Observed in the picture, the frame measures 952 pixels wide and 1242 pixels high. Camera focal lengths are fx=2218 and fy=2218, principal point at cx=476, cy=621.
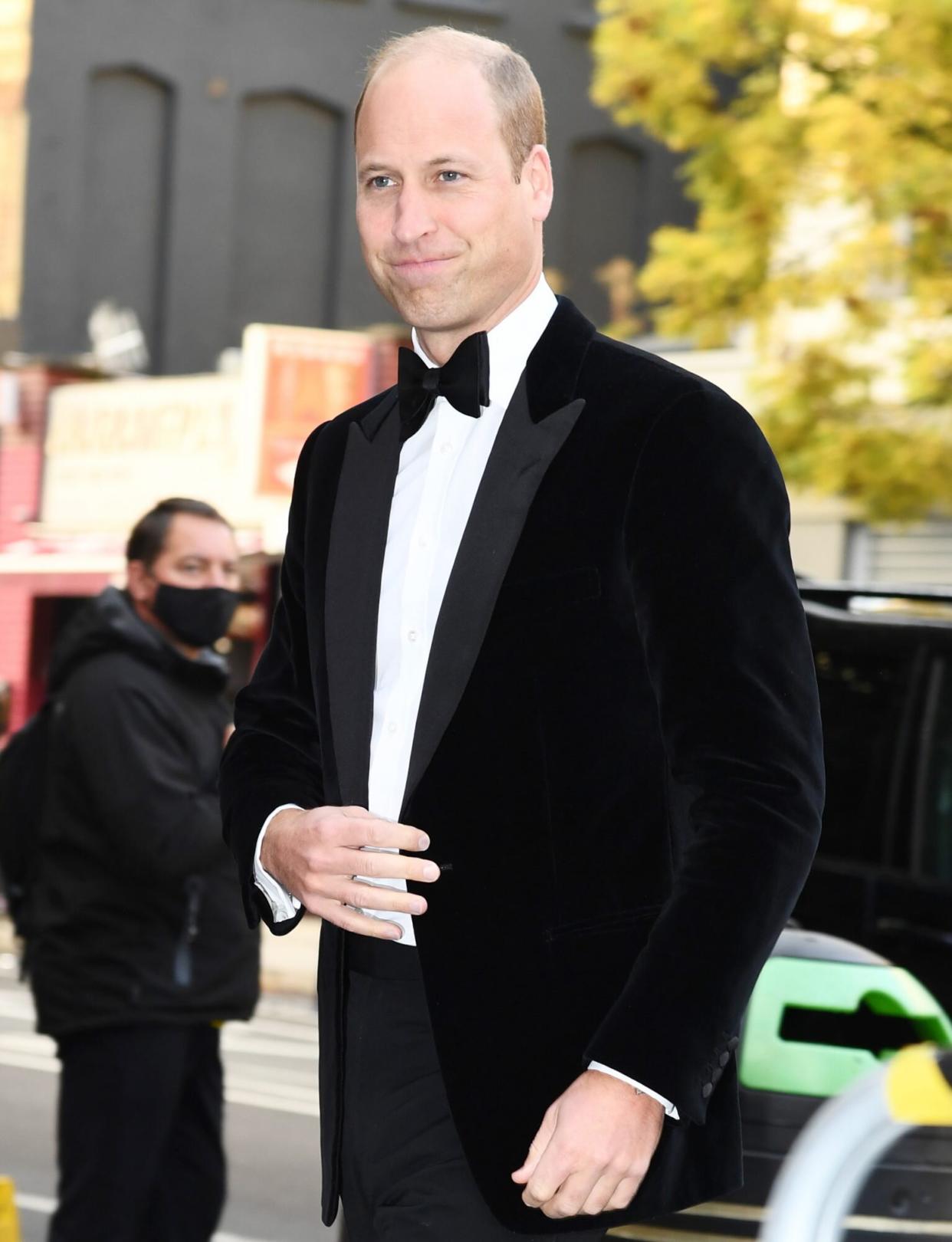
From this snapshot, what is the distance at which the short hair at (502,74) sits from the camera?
8.13 feet

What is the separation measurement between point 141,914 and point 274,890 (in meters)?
2.44

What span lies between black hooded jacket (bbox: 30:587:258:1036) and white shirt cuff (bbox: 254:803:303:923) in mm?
2308

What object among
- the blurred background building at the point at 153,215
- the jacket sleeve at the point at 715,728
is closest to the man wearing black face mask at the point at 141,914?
the jacket sleeve at the point at 715,728

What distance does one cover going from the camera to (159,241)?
22.5m

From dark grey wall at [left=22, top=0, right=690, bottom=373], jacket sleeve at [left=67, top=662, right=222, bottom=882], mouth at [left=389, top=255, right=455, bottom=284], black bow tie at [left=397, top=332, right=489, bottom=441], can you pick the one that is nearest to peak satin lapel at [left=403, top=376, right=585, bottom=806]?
black bow tie at [left=397, top=332, right=489, bottom=441]

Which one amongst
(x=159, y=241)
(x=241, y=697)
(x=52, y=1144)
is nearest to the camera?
(x=241, y=697)

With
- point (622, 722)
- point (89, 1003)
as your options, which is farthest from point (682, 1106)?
point (89, 1003)

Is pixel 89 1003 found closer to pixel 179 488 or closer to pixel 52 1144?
pixel 52 1144

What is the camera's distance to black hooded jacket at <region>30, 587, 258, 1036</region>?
16.1 feet

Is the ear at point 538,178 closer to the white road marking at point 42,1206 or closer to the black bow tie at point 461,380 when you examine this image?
the black bow tie at point 461,380

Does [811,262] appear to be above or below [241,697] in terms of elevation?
above

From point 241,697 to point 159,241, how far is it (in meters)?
20.2

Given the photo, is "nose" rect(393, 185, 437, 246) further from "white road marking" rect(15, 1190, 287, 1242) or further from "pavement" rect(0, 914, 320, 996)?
"pavement" rect(0, 914, 320, 996)

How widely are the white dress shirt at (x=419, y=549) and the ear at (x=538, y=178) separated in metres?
0.10
